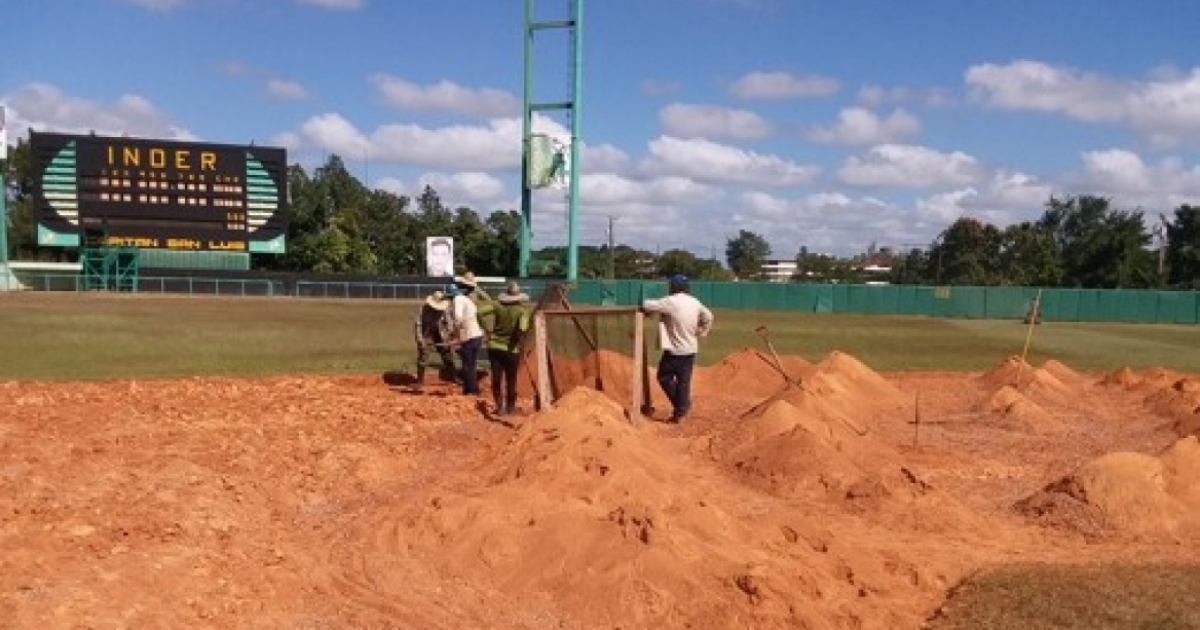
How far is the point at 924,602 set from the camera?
22.1 ft

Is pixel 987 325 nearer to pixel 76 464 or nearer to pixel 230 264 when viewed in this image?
pixel 230 264

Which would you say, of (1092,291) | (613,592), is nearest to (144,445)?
(613,592)

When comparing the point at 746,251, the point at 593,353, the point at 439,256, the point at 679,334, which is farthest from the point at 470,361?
the point at 746,251

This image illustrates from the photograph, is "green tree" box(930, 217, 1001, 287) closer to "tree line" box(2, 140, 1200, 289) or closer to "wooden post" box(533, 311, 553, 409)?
"tree line" box(2, 140, 1200, 289)

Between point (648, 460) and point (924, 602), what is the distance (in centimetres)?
289

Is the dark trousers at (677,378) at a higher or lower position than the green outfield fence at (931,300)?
higher

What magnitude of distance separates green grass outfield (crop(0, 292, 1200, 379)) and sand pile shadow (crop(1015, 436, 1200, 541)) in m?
12.5

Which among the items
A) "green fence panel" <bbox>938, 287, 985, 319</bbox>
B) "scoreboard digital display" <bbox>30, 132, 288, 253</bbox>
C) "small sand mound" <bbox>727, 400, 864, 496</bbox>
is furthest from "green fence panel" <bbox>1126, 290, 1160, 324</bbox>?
"small sand mound" <bbox>727, 400, 864, 496</bbox>

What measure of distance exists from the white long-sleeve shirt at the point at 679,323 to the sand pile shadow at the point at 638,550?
3883 millimetres

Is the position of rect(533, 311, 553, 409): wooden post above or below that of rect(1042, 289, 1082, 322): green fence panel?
above

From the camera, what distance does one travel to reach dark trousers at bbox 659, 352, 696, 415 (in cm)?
1302

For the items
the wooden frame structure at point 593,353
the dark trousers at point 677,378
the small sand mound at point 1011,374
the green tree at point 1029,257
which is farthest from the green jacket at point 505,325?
the green tree at point 1029,257

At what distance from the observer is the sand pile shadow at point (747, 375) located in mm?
16688

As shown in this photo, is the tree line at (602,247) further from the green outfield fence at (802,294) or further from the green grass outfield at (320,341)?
the green grass outfield at (320,341)
